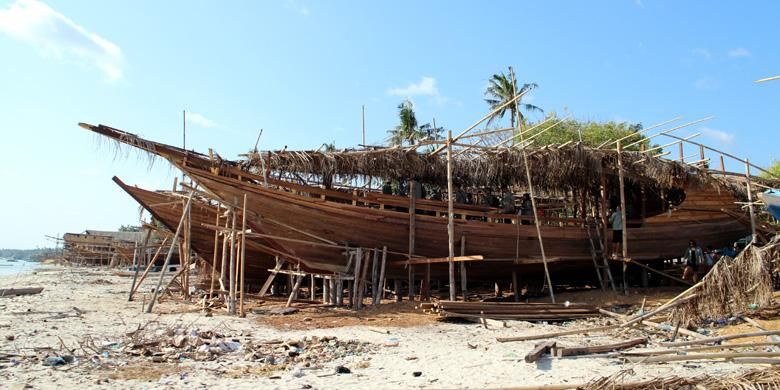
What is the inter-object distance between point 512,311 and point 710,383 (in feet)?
17.2

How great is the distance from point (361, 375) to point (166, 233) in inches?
459

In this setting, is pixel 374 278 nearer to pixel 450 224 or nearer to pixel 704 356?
pixel 450 224

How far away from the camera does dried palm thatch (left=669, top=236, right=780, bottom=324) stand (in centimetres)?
582

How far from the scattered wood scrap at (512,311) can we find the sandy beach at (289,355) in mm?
254

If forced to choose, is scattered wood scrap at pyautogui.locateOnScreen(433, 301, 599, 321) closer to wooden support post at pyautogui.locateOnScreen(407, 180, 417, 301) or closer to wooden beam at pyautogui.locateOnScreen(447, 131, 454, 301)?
wooden beam at pyautogui.locateOnScreen(447, 131, 454, 301)

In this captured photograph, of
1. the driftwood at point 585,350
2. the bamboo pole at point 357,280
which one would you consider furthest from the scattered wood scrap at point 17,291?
the driftwood at point 585,350

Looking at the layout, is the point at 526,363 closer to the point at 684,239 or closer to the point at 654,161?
the point at 654,161

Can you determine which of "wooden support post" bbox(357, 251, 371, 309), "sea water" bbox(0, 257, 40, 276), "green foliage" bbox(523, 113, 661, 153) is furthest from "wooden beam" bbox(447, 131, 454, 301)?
"sea water" bbox(0, 257, 40, 276)

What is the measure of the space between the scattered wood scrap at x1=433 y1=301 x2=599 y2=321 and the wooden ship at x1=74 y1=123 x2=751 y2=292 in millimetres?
1085

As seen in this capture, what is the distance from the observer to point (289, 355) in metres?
6.54

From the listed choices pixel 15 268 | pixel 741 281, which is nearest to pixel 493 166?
pixel 741 281

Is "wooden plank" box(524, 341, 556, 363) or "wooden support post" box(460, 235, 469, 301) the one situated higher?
"wooden support post" box(460, 235, 469, 301)

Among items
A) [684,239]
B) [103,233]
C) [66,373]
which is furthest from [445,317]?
[103,233]

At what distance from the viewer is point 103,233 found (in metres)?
49.9
